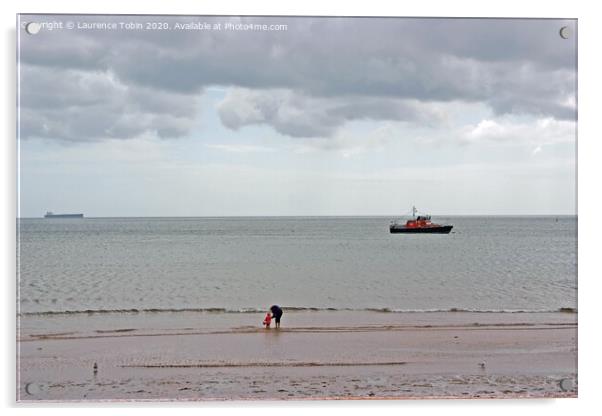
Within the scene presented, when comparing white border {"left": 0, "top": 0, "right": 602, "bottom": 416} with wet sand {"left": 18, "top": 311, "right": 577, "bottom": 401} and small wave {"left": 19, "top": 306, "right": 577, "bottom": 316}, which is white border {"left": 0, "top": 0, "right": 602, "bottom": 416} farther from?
small wave {"left": 19, "top": 306, "right": 577, "bottom": 316}

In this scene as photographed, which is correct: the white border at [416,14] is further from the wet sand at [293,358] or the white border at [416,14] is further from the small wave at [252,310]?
the small wave at [252,310]

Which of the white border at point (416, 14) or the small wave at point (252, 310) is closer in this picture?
the white border at point (416, 14)

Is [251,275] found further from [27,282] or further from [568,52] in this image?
[568,52]

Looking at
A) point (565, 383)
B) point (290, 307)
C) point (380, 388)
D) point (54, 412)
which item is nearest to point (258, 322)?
point (290, 307)

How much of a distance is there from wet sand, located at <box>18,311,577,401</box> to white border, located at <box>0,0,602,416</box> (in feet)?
0.40

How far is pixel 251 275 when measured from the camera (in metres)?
13.8

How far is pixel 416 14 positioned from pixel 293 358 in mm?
3506

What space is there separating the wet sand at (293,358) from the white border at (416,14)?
12cm

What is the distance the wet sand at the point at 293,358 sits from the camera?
5758 millimetres

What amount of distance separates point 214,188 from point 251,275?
7.28m

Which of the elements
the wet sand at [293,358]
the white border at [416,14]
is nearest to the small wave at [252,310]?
the wet sand at [293,358]

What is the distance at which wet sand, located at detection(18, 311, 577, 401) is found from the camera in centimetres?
576

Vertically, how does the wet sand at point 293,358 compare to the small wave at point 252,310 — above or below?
below
